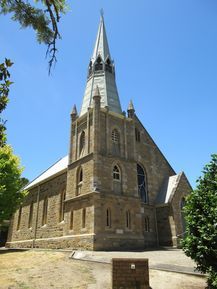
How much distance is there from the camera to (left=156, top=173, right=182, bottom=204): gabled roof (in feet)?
87.1

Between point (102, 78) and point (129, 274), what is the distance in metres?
26.4

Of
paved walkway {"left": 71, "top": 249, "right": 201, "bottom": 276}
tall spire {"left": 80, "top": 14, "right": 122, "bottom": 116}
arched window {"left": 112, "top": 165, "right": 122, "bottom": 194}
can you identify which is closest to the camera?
paved walkway {"left": 71, "top": 249, "right": 201, "bottom": 276}

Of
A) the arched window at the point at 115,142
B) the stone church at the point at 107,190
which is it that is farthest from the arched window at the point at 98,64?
the arched window at the point at 115,142

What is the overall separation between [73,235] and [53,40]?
766 inches

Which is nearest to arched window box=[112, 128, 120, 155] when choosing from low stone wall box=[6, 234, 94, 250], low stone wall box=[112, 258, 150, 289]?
low stone wall box=[6, 234, 94, 250]

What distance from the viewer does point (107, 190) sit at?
23.0 metres

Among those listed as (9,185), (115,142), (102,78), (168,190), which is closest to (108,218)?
(115,142)

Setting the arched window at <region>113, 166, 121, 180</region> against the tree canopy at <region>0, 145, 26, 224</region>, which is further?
the arched window at <region>113, 166, 121, 180</region>

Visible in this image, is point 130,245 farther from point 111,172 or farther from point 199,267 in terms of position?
point 199,267

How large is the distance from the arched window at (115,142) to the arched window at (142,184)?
11.9 ft

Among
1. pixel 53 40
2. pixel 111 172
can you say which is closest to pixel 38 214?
pixel 111 172

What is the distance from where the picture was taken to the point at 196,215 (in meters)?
9.24

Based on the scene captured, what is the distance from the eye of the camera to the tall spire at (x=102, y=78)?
29250mm

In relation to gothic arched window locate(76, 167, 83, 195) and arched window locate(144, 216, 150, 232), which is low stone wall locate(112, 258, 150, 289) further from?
arched window locate(144, 216, 150, 232)
